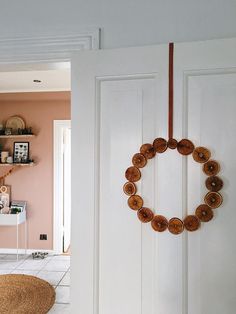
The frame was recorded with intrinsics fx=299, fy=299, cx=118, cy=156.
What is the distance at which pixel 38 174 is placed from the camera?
4719mm

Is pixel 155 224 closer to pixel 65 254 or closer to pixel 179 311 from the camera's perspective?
pixel 179 311

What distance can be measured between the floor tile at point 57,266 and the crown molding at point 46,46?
331 centimetres

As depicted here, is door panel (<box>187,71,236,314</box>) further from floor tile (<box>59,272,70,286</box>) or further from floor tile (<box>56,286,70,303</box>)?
floor tile (<box>59,272,70,286</box>)

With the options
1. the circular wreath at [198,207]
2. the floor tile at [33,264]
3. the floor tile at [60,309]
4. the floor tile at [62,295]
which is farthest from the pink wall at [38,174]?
the circular wreath at [198,207]

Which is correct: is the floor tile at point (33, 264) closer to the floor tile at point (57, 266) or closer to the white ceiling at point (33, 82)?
the floor tile at point (57, 266)

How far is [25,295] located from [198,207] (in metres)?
2.82

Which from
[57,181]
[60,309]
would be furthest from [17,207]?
[60,309]

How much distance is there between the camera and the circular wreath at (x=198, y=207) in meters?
1.15

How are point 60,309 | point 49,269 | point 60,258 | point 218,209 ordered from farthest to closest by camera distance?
1. point 60,258
2. point 49,269
3. point 60,309
4. point 218,209

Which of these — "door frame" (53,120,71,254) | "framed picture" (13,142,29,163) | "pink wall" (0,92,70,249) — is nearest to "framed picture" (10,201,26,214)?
"pink wall" (0,92,70,249)

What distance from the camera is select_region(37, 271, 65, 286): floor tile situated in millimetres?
3658

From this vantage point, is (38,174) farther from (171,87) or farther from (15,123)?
(171,87)

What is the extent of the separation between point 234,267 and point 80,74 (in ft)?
3.25

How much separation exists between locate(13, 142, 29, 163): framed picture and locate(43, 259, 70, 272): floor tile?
1614 mm
